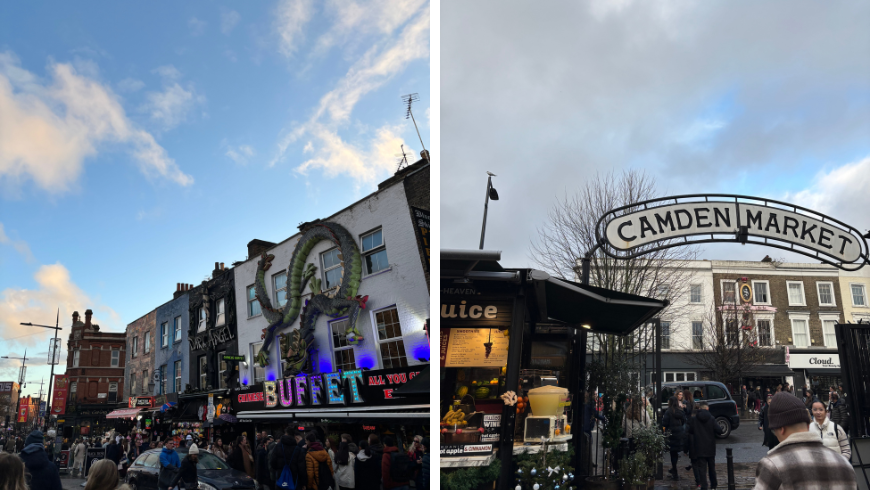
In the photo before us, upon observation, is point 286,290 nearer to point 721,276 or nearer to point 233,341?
point 233,341

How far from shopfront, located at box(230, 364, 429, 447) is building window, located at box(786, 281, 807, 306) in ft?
74.2

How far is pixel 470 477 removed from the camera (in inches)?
188

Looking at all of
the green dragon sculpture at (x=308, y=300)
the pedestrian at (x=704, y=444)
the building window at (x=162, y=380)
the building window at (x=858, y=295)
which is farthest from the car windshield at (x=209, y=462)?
the building window at (x=858, y=295)

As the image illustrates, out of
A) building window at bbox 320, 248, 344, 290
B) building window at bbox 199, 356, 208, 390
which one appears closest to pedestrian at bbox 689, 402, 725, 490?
building window at bbox 320, 248, 344, 290

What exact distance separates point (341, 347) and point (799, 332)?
23477 mm

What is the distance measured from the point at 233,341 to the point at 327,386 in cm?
590

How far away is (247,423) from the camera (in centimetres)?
1645

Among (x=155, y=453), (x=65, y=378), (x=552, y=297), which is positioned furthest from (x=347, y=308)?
(x=65, y=378)

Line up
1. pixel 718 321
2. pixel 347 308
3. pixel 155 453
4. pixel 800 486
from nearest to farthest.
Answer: pixel 800 486, pixel 155 453, pixel 347 308, pixel 718 321

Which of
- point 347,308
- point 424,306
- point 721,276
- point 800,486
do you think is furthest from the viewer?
point 721,276

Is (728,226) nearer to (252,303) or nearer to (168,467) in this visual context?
(168,467)

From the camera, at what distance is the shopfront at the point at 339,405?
11.2 meters

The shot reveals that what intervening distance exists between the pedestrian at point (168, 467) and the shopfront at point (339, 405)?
3.34 meters

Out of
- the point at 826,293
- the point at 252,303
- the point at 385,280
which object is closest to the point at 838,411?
the point at 385,280
